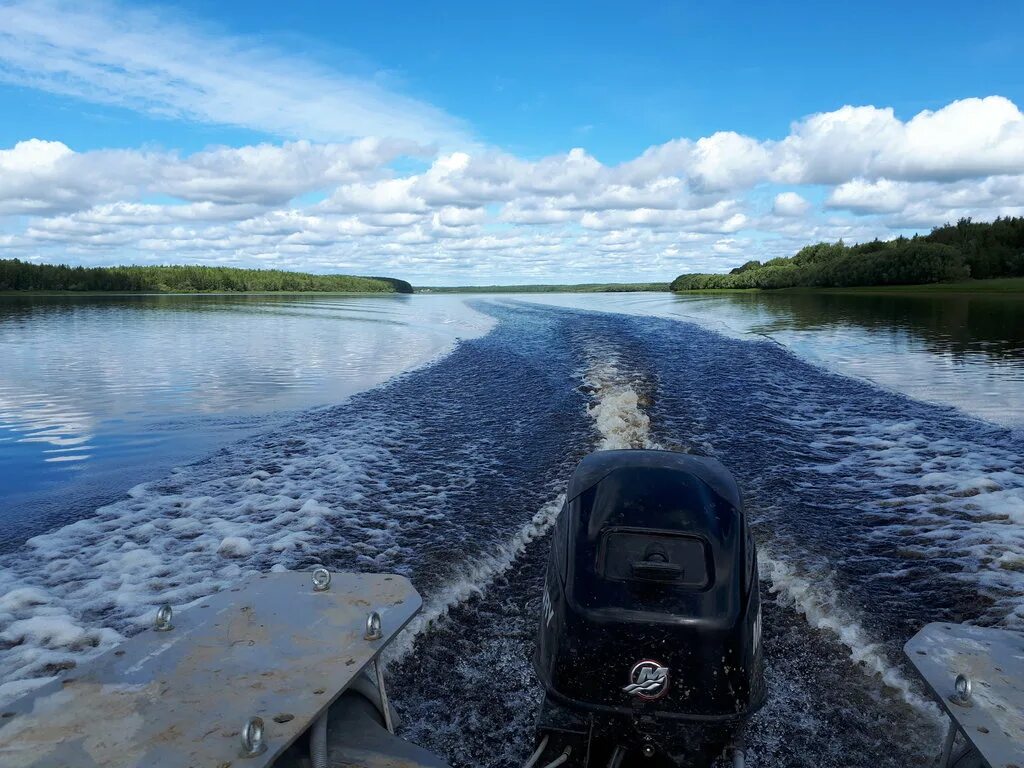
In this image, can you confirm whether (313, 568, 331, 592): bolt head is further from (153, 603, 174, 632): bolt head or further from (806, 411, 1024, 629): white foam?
(806, 411, 1024, 629): white foam

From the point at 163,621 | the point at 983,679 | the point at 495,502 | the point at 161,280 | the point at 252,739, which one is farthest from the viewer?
the point at 161,280

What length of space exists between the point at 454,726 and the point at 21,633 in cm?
302

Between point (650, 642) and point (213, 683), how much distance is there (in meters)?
1.94

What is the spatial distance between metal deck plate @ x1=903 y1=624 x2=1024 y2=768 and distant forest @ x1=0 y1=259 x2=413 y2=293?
12643 cm

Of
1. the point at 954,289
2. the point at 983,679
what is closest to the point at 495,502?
the point at 983,679

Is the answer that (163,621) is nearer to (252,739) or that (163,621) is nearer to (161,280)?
(252,739)

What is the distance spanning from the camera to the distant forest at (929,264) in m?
80.0

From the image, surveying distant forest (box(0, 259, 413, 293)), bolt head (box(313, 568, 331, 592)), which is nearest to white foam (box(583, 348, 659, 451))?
bolt head (box(313, 568, 331, 592))

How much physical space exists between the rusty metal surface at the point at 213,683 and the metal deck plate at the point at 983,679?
91.1 inches

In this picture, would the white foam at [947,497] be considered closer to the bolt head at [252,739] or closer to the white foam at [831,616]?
the white foam at [831,616]

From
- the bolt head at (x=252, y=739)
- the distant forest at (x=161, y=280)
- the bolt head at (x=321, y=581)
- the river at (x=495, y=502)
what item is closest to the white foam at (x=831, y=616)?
the river at (x=495, y=502)

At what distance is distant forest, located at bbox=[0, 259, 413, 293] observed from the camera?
105 meters

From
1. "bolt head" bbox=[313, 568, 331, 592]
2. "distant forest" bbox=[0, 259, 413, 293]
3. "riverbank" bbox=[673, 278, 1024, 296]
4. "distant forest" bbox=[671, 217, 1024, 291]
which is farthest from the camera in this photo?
"distant forest" bbox=[0, 259, 413, 293]

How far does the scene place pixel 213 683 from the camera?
2744mm
